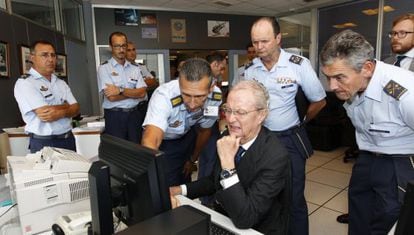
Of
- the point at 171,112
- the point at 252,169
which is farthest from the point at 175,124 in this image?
the point at 252,169

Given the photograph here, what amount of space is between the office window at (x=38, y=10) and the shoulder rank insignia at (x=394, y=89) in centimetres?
370

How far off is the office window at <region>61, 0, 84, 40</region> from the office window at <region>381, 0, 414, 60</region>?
19.6 ft

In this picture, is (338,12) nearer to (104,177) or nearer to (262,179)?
(262,179)

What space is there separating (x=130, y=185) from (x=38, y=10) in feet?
13.2

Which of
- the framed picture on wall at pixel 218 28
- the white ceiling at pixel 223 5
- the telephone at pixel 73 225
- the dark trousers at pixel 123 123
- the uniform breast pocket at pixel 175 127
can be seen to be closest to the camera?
the telephone at pixel 73 225

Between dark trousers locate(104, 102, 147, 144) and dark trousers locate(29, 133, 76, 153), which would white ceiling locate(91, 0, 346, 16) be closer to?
dark trousers locate(104, 102, 147, 144)

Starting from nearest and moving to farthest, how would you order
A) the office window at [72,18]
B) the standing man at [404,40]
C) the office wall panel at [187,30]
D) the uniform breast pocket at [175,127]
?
the uniform breast pocket at [175,127] < the standing man at [404,40] < the office window at [72,18] < the office wall panel at [187,30]

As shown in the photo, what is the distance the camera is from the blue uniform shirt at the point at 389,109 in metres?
1.26

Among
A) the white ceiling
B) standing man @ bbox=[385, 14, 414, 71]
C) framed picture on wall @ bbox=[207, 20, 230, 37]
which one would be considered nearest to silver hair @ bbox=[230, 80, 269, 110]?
standing man @ bbox=[385, 14, 414, 71]

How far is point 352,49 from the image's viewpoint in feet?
4.10

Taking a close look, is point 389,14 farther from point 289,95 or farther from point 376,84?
point 376,84

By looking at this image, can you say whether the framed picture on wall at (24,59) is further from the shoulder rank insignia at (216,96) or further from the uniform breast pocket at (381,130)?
the uniform breast pocket at (381,130)

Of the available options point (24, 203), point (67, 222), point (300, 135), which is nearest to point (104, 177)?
point (67, 222)

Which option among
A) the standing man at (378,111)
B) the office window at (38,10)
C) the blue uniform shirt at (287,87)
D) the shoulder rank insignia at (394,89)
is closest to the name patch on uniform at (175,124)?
the blue uniform shirt at (287,87)
